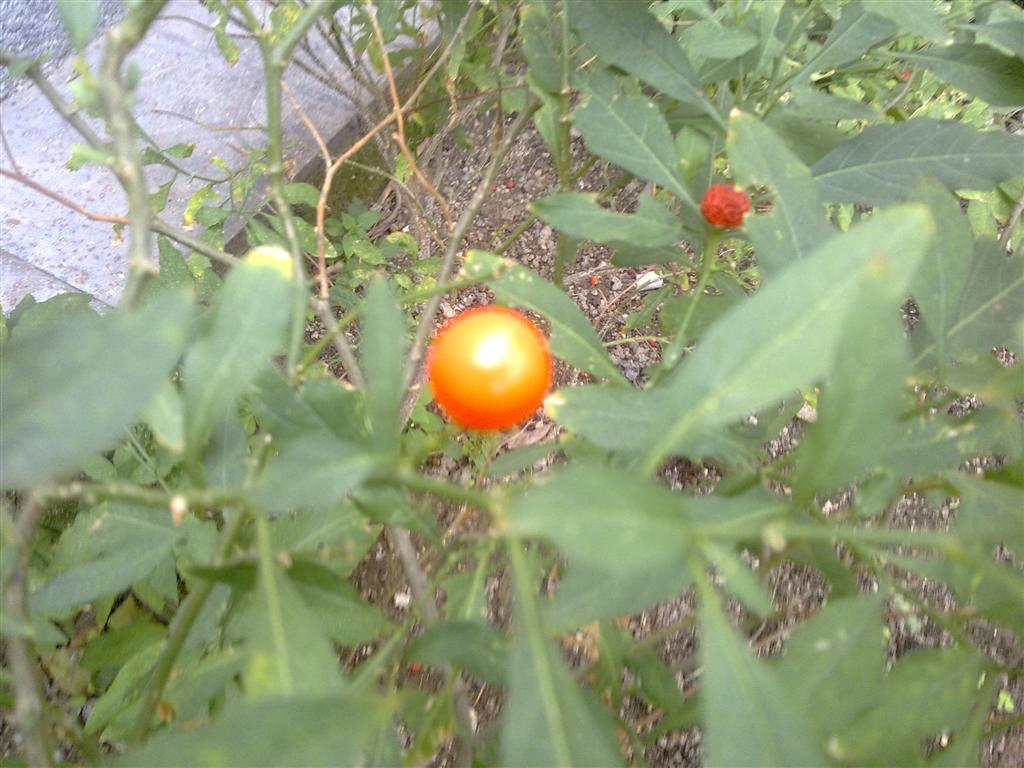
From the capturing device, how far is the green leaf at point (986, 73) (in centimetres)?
100

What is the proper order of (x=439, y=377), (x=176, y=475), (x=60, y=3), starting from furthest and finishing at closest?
(x=176, y=475), (x=60, y=3), (x=439, y=377)

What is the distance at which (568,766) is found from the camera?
48 cm

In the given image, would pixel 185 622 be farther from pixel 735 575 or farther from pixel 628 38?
pixel 628 38

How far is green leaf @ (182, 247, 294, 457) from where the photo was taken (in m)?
0.51

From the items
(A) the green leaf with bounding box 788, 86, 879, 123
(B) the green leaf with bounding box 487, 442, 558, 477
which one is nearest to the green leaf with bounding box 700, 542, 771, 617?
(B) the green leaf with bounding box 487, 442, 558, 477

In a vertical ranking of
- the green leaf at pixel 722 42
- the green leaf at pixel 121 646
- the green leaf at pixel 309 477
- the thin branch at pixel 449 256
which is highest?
the green leaf at pixel 309 477

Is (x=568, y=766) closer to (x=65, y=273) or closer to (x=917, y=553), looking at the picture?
(x=917, y=553)

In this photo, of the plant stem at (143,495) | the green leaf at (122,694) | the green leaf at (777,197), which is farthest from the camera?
the green leaf at (122,694)

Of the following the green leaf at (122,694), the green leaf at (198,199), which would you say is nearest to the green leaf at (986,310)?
the green leaf at (122,694)

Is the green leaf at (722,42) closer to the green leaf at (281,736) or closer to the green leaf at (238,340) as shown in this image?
the green leaf at (238,340)

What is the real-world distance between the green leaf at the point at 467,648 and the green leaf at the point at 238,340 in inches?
10.7

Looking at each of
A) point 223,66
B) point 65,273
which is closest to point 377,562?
point 65,273

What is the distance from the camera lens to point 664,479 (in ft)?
5.69

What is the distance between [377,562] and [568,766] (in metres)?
1.23
